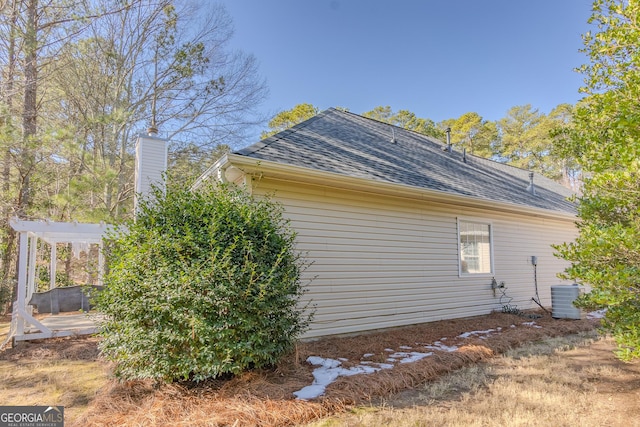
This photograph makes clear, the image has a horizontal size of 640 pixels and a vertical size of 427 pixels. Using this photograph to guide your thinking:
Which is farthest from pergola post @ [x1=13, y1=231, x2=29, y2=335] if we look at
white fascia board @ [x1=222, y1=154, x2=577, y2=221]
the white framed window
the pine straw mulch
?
the white framed window

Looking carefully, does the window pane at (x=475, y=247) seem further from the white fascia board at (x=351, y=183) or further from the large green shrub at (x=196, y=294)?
the large green shrub at (x=196, y=294)

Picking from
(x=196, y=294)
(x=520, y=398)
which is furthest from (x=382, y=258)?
(x=196, y=294)

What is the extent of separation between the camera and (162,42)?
11.8 metres

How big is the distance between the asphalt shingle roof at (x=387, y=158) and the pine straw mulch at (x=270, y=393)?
2667 millimetres

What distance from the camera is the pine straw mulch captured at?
8.92 ft

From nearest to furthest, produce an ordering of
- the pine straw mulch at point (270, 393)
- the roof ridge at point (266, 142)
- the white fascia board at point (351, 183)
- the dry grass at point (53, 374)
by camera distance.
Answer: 1. the pine straw mulch at point (270, 393)
2. the dry grass at point (53, 374)
3. the white fascia board at point (351, 183)
4. the roof ridge at point (266, 142)

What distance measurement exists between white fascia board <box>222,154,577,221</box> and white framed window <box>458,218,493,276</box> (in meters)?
0.45

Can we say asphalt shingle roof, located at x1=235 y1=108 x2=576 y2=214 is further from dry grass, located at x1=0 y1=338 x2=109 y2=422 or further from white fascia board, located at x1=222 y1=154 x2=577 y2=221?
dry grass, located at x1=0 y1=338 x2=109 y2=422

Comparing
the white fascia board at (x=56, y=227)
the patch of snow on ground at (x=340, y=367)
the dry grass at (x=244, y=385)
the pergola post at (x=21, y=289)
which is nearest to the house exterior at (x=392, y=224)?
the dry grass at (x=244, y=385)

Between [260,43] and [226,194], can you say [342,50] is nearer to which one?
[260,43]

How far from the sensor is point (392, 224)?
244 inches

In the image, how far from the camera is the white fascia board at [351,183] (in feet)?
14.9

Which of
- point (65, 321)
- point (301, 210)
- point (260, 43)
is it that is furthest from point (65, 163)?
point (301, 210)

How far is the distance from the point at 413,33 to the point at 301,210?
10.1 metres
